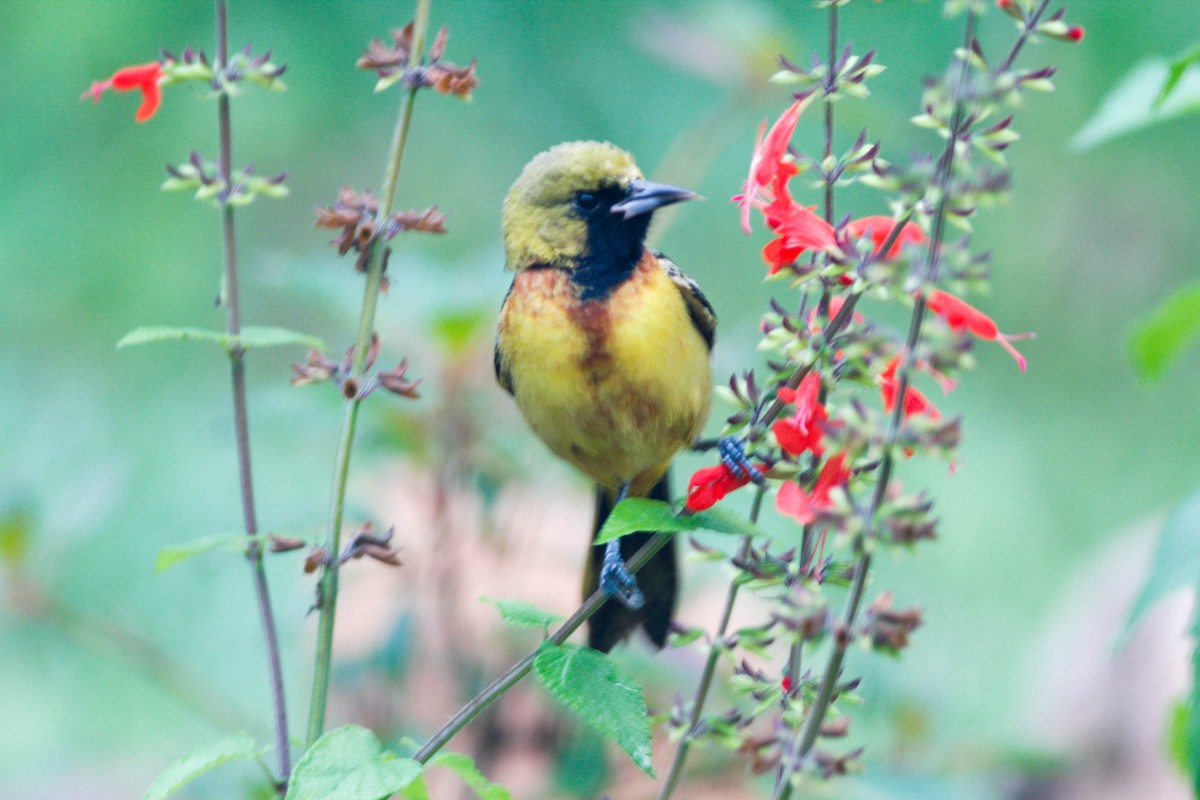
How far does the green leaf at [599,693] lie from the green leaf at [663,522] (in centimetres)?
12

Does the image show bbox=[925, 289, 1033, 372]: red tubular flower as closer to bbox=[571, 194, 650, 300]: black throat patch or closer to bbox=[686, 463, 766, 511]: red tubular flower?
bbox=[686, 463, 766, 511]: red tubular flower

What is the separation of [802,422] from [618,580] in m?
0.47

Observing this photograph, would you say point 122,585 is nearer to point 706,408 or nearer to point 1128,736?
point 706,408

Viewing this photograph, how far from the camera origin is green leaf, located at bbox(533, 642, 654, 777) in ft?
4.23

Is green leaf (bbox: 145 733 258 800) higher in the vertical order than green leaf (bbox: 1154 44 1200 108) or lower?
lower

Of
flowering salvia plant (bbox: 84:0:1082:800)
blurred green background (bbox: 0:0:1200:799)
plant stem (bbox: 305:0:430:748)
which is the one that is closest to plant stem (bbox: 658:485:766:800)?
flowering salvia plant (bbox: 84:0:1082:800)

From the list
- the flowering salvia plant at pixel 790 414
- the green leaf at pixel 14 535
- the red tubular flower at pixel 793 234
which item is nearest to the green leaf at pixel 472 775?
the flowering salvia plant at pixel 790 414

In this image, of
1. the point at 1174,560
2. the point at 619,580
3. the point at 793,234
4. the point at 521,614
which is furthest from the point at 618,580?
the point at 1174,560

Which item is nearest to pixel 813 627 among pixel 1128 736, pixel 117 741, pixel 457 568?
pixel 457 568

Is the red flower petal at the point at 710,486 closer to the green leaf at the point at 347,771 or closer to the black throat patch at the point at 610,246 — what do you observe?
the green leaf at the point at 347,771

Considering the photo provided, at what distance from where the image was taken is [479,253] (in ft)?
11.7

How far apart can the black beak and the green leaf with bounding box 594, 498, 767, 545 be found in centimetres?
77

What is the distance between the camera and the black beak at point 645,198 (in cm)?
212

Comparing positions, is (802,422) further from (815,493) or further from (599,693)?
(599,693)
